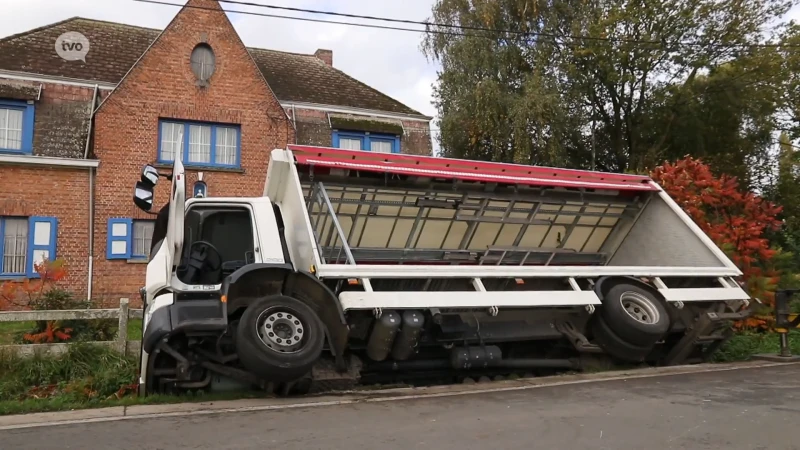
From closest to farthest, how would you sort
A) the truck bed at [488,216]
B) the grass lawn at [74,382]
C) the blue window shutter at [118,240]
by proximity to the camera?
1. the grass lawn at [74,382]
2. the truck bed at [488,216]
3. the blue window shutter at [118,240]

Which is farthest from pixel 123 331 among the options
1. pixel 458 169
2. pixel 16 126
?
pixel 16 126

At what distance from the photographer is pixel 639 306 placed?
8.13 m

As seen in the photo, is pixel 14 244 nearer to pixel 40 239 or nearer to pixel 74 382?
pixel 40 239

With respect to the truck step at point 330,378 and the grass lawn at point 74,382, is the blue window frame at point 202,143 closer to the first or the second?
the grass lawn at point 74,382

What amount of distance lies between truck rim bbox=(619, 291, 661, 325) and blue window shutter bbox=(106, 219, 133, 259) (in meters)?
12.7

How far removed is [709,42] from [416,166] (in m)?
19.8

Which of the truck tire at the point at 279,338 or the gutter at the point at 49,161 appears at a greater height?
the gutter at the point at 49,161

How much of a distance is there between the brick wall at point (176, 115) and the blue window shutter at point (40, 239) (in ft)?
3.18

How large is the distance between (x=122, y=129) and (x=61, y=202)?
93.6 inches

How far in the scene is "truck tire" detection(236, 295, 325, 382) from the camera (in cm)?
616

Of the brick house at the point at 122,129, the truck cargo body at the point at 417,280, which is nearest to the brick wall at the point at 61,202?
the brick house at the point at 122,129

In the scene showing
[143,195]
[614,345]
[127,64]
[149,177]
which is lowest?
[614,345]

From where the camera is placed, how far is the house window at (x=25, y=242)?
1543 cm

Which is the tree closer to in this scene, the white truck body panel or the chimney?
the chimney
